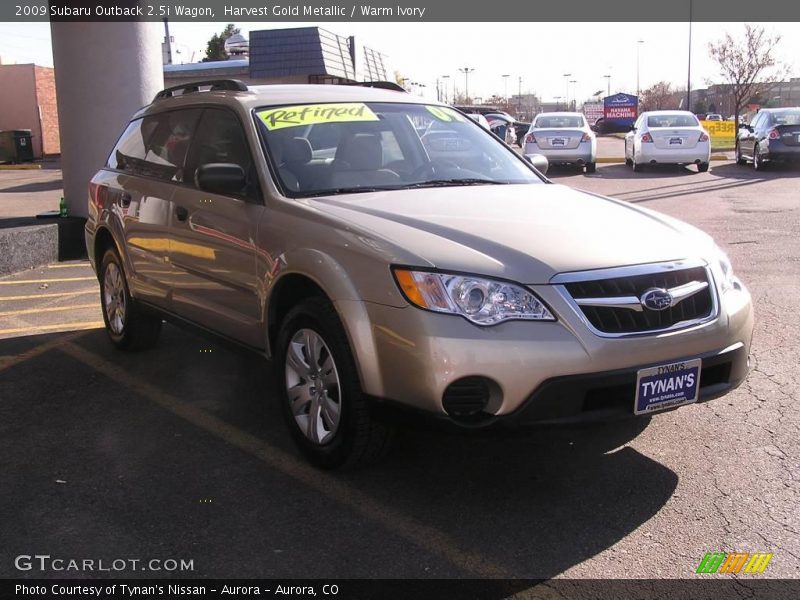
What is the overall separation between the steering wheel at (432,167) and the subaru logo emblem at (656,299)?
5.47 ft

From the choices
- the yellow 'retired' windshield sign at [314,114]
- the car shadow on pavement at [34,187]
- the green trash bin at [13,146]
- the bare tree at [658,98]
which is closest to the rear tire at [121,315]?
the yellow 'retired' windshield sign at [314,114]

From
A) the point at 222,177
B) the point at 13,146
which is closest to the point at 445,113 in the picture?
the point at 222,177

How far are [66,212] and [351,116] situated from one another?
24.1ft

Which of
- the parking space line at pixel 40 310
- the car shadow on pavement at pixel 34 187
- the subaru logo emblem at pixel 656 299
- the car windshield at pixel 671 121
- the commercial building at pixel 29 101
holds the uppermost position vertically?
the commercial building at pixel 29 101

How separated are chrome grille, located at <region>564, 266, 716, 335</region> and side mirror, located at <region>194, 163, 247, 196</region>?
1.89 metres

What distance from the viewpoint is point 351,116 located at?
4.91 m

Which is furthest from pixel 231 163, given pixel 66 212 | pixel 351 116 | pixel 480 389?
pixel 66 212

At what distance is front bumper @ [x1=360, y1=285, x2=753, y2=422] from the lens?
331 cm

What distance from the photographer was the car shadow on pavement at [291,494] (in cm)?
327

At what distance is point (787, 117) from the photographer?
19.6 meters

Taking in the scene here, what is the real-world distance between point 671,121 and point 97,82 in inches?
566

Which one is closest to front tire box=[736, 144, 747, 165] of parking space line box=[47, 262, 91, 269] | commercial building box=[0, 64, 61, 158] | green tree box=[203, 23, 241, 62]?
parking space line box=[47, 262, 91, 269]

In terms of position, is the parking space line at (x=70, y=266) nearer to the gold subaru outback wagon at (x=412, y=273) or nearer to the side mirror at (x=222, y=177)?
the gold subaru outback wagon at (x=412, y=273)

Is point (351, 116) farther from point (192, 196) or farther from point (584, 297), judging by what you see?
point (584, 297)
